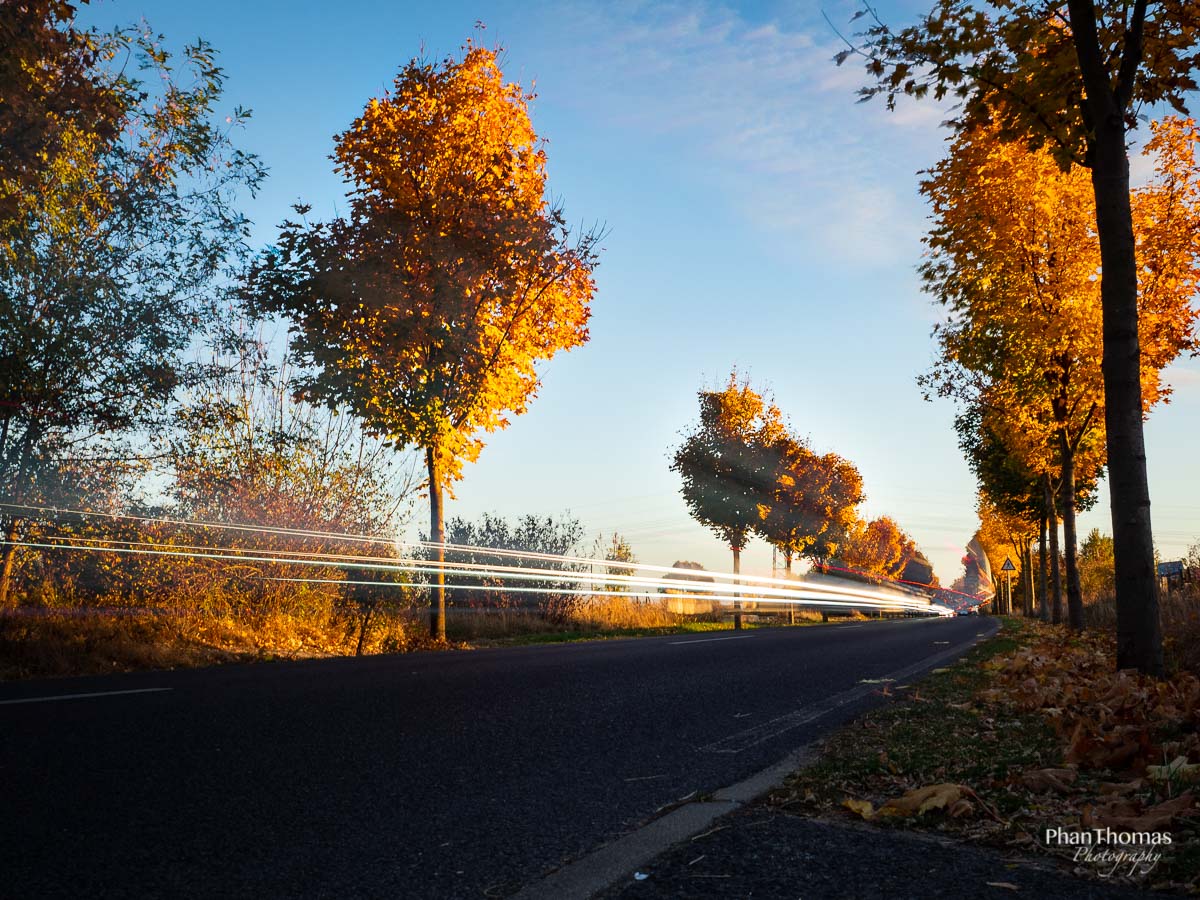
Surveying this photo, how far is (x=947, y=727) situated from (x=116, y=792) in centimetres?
438

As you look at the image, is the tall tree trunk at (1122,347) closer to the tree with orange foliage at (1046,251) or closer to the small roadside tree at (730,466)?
the tree with orange foliage at (1046,251)

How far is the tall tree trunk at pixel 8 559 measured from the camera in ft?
29.5

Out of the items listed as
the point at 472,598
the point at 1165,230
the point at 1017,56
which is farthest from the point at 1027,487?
the point at 1017,56

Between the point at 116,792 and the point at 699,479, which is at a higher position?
the point at 699,479

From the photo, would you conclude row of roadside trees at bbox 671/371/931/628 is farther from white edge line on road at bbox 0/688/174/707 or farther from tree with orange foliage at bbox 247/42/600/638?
white edge line on road at bbox 0/688/174/707

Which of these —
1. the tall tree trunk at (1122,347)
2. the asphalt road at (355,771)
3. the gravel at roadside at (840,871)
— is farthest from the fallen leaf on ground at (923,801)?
the tall tree trunk at (1122,347)

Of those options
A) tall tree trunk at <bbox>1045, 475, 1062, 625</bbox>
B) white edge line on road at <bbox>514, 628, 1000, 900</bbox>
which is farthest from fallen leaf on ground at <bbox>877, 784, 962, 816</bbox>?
tall tree trunk at <bbox>1045, 475, 1062, 625</bbox>

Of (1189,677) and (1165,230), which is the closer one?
(1189,677)

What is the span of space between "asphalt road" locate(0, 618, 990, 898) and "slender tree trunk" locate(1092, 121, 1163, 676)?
2.07 m

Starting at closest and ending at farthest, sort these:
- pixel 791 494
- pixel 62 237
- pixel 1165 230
Result: pixel 62 237 < pixel 1165 230 < pixel 791 494

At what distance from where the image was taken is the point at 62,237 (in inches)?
388

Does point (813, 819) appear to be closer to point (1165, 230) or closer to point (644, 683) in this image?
point (644, 683)

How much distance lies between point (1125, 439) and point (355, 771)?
573 centimetres

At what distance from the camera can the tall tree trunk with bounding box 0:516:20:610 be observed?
9.00 meters
